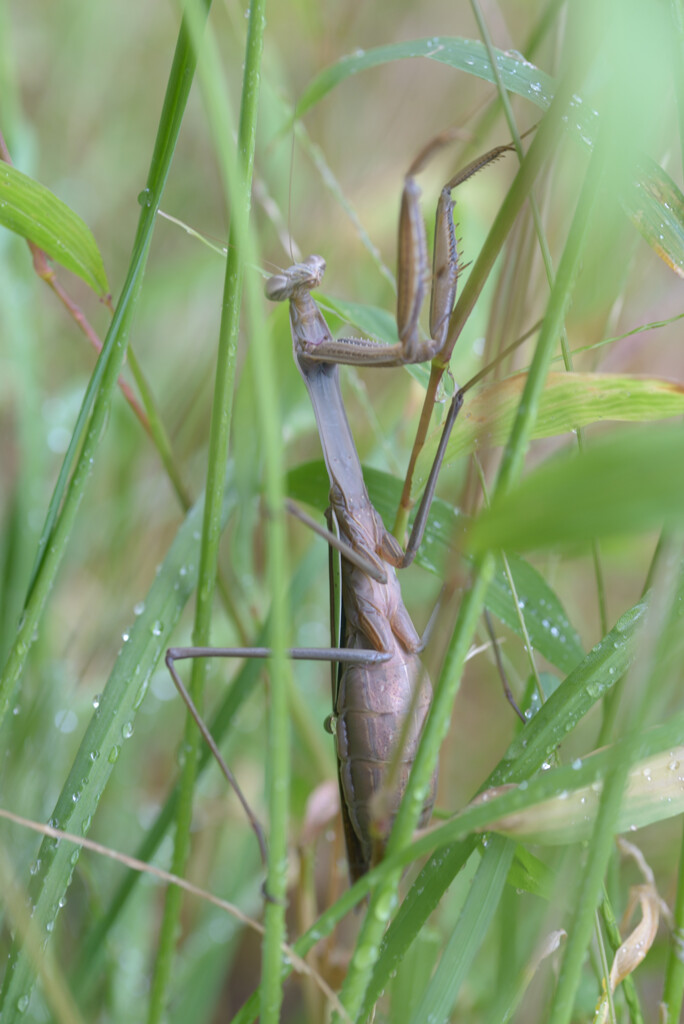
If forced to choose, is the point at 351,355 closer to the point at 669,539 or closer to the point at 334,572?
the point at 334,572

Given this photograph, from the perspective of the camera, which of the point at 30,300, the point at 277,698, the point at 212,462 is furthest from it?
the point at 30,300

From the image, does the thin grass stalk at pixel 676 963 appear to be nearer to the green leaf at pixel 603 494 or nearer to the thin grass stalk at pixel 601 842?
the thin grass stalk at pixel 601 842

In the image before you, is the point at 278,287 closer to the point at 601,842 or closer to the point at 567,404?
the point at 567,404

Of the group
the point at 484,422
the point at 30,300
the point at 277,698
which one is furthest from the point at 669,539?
the point at 30,300

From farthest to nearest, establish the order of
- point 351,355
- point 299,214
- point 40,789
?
point 299,214 < point 40,789 < point 351,355

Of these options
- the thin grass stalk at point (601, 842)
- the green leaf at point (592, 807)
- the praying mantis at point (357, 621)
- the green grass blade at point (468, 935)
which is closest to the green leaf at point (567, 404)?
the praying mantis at point (357, 621)

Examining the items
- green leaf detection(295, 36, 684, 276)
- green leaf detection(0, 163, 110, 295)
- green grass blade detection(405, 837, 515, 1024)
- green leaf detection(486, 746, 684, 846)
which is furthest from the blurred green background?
green grass blade detection(405, 837, 515, 1024)
